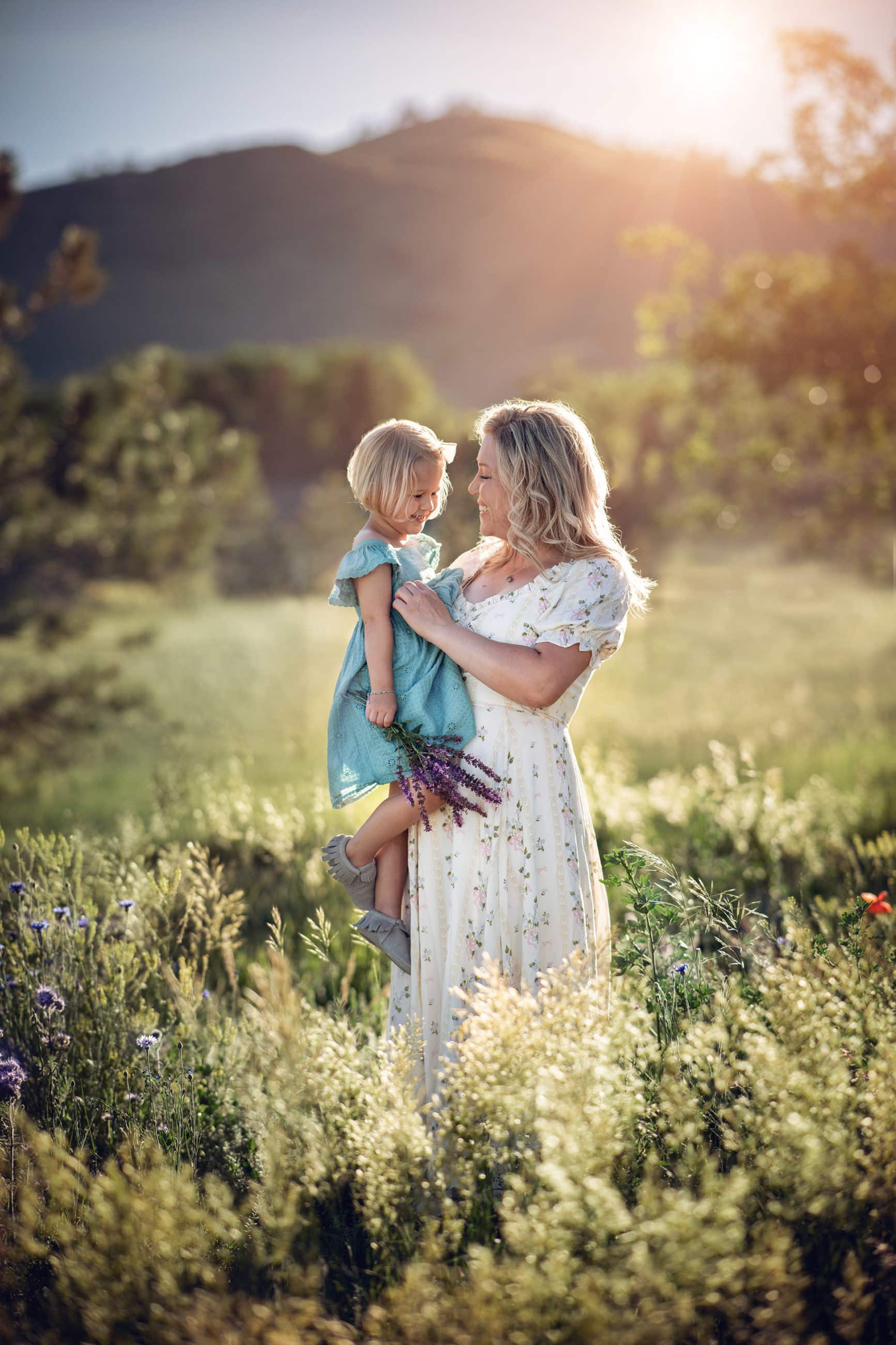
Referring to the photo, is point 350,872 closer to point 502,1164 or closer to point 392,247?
point 502,1164

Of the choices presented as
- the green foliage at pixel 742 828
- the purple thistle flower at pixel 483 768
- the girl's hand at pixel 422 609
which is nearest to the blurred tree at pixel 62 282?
the green foliage at pixel 742 828

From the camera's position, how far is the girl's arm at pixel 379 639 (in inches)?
104

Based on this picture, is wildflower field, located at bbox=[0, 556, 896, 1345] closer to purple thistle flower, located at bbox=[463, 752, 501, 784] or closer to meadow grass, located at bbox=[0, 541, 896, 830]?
purple thistle flower, located at bbox=[463, 752, 501, 784]

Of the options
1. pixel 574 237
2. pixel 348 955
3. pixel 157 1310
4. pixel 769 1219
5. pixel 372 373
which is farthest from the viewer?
pixel 574 237

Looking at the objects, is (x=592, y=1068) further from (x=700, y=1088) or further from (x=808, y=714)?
(x=808, y=714)

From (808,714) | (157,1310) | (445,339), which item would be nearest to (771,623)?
Answer: (808,714)

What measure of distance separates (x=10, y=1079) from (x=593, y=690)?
9203 mm

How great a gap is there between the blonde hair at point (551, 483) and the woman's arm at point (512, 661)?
0.26 m

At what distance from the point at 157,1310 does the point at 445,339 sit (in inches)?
2728

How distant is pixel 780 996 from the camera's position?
7.47 ft

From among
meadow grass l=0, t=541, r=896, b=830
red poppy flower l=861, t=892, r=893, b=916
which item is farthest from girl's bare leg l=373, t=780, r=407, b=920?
red poppy flower l=861, t=892, r=893, b=916

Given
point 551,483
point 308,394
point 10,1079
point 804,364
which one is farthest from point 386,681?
point 308,394

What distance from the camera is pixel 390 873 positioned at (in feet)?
9.13

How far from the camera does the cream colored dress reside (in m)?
2.60
